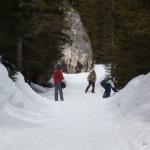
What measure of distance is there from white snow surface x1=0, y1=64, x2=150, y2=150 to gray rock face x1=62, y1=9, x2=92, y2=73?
26136mm

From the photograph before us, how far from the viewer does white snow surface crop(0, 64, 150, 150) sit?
31.3 feet

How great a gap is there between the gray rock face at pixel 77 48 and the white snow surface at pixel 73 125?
2614cm

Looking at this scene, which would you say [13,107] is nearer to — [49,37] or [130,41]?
[130,41]

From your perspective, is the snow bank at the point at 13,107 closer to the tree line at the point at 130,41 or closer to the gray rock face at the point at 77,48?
the tree line at the point at 130,41

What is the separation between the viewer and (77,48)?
1753 inches

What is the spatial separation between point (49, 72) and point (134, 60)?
11932mm

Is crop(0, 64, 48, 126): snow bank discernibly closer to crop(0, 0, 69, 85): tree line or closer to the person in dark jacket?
crop(0, 0, 69, 85): tree line

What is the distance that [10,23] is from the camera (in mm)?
13289

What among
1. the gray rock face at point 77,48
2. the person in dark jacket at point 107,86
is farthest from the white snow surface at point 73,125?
the gray rock face at point 77,48

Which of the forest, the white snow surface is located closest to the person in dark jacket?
the forest

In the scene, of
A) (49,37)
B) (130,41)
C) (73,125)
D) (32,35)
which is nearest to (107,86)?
(32,35)

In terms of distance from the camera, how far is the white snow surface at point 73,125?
9555 mm

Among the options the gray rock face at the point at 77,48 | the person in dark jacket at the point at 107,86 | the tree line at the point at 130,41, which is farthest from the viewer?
the gray rock face at the point at 77,48

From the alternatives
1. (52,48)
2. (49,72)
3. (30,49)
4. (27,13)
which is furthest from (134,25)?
(49,72)
